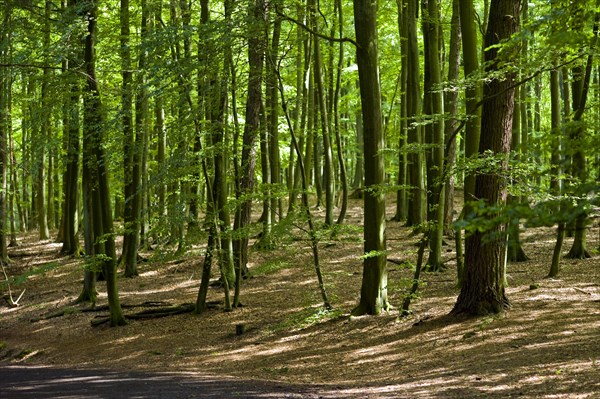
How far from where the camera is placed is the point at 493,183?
10273 millimetres

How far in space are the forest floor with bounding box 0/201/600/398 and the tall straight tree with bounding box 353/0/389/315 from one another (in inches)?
14.1

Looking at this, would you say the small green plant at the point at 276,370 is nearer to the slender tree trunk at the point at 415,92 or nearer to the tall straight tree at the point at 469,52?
the tall straight tree at the point at 469,52

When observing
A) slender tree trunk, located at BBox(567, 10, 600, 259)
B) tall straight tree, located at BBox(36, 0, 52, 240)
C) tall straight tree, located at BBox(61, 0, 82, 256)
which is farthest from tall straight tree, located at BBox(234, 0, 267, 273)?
slender tree trunk, located at BBox(567, 10, 600, 259)

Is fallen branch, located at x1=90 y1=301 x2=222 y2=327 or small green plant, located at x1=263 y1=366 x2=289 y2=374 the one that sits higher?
fallen branch, located at x1=90 y1=301 x2=222 y2=327

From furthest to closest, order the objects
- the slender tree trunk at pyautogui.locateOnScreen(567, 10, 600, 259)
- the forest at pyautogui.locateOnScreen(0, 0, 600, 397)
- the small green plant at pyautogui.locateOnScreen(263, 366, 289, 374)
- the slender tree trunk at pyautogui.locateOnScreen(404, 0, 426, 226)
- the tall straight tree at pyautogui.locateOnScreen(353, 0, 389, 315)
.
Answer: the slender tree trunk at pyautogui.locateOnScreen(404, 0, 426, 226)
the tall straight tree at pyautogui.locateOnScreen(353, 0, 389, 315)
the forest at pyautogui.locateOnScreen(0, 0, 600, 397)
the small green plant at pyautogui.locateOnScreen(263, 366, 289, 374)
the slender tree trunk at pyautogui.locateOnScreen(567, 10, 600, 259)

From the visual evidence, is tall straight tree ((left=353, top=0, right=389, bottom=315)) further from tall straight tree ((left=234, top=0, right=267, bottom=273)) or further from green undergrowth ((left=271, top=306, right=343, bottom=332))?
tall straight tree ((left=234, top=0, right=267, bottom=273))

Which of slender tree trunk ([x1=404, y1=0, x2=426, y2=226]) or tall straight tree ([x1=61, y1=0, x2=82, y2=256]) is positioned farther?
slender tree trunk ([x1=404, y1=0, x2=426, y2=226])

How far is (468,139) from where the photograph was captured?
37.7ft

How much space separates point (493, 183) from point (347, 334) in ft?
11.5

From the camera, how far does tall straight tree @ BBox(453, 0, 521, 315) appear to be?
33.2ft

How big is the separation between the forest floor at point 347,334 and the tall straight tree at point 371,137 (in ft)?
1.18

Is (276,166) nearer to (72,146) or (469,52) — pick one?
(72,146)

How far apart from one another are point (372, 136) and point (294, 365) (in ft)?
13.5

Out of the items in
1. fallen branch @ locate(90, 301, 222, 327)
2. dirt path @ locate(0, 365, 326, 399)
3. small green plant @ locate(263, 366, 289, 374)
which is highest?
dirt path @ locate(0, 365, 326, 399)
